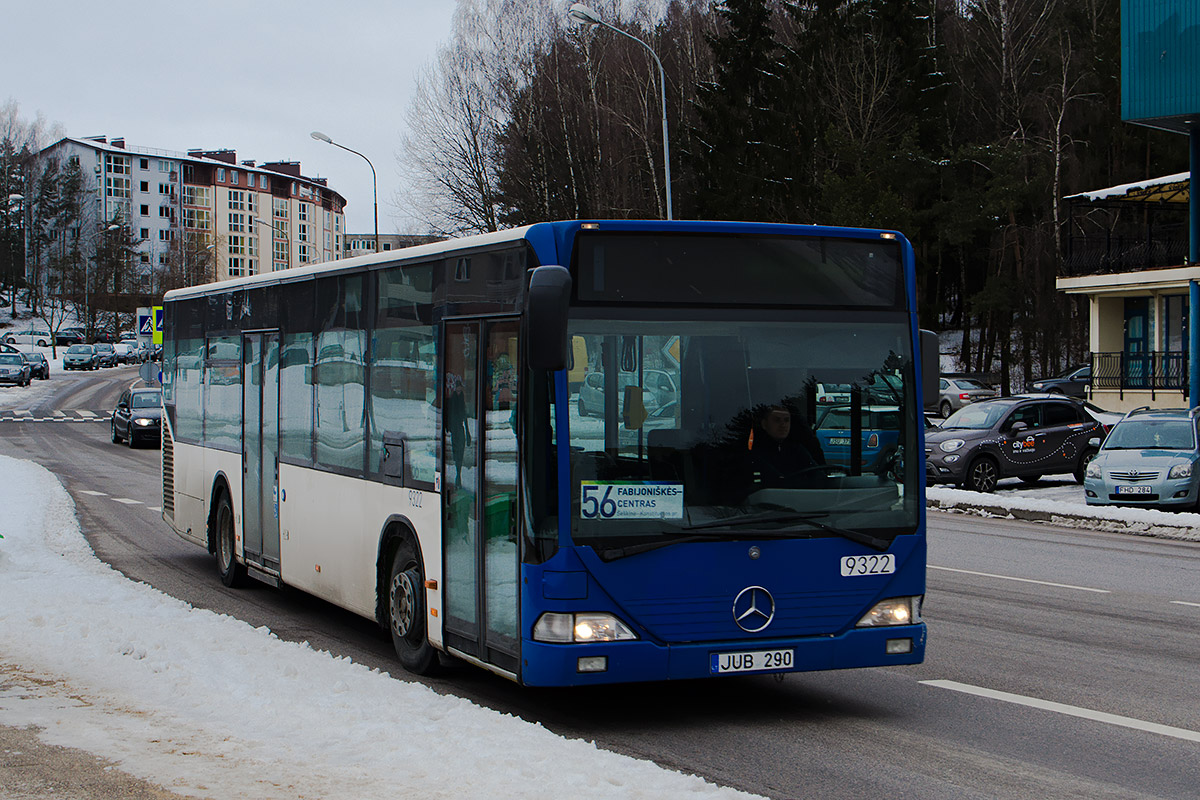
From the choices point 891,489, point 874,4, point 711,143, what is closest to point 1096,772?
point 891,489

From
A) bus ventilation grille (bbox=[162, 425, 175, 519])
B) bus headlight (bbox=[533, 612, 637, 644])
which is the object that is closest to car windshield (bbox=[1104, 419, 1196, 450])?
bus ventilation grille (bbox=[162, 425, 175, 519])

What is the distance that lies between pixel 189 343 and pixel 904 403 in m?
8.86

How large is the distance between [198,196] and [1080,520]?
140m

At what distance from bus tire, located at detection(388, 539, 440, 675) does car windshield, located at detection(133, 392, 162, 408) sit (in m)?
31.9

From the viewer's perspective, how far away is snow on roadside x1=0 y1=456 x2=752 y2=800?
5.55 meters

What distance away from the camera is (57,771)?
575 cm

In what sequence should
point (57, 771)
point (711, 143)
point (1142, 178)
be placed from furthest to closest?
point (1142, 178) < point (711, 143) < point (57, 771)

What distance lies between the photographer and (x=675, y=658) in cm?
714

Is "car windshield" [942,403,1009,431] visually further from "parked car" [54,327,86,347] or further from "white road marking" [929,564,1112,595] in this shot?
"parked car" [54,327,86,347]

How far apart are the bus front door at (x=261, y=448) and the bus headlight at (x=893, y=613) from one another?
18.2 feet

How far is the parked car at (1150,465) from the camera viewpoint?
20547 millimetres

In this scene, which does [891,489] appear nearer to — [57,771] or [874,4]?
[57,771]

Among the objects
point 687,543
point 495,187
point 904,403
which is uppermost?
point 495,187

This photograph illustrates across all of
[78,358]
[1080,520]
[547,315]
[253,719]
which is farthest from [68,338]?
[547,315]
